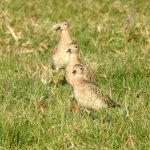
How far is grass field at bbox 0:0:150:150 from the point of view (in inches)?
237

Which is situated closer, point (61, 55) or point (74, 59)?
point (74, 59)

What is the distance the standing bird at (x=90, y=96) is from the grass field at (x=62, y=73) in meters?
0.09

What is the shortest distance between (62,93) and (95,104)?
0.98m

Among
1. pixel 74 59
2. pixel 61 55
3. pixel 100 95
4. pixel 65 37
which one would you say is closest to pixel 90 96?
pixel 100 95

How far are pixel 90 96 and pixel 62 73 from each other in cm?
165

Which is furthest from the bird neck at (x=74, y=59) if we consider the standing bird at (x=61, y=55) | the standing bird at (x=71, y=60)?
the standing bird at (x=61, y=55)

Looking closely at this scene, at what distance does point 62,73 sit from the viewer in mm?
8398

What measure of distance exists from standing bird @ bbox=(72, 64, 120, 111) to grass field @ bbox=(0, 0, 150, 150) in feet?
0.28

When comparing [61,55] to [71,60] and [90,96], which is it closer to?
[71,60]

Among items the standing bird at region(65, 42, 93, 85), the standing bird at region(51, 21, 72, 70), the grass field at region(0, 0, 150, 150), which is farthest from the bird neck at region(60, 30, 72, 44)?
the standing bird at region(65, 42, 93, 85)

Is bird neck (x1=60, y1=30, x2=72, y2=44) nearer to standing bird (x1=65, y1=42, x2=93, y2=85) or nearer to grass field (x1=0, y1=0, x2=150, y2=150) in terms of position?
grass field (x1=0, y1=0, x2=150, y2=150)

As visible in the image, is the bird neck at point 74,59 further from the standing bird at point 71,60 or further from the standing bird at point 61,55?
the standing bird at point 61,55

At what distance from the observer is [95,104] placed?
669 cm

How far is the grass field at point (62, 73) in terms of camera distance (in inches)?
237
